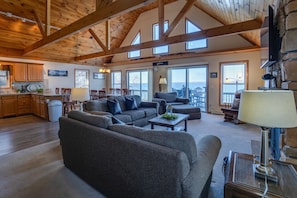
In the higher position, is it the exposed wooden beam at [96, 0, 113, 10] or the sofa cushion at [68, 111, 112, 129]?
the exposed wooden beam at [96, 0, 113, 10]

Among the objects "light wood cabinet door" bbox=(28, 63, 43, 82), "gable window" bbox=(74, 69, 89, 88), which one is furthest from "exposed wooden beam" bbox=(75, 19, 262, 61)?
"gable window" bbox=(74, 69, 89, 88)

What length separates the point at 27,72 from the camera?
7383 millimetres

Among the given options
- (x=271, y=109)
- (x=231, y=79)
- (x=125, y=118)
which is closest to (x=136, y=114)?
(x=125, y=118)

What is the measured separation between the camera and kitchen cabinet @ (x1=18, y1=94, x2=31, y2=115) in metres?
6.71

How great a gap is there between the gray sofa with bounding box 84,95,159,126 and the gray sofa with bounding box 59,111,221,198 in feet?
5.82

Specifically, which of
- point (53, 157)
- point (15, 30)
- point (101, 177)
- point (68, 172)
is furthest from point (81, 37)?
point (101, 177)

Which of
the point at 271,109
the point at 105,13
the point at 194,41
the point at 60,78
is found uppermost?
the point at 194,41

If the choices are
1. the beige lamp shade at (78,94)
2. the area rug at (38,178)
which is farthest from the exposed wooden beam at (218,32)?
Result: the area rug at (38,178)

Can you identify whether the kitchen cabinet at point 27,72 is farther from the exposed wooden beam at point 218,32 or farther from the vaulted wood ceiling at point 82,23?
the exposed wooden beam at point 218,32

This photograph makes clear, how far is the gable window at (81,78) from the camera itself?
9.83 meters

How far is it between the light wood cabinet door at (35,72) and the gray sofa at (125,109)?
16.5 ft

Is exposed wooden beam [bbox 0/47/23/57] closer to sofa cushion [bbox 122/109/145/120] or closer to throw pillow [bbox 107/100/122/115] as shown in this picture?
throw pillow [bbox 107/100/122/115]

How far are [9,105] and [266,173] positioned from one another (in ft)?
26.4

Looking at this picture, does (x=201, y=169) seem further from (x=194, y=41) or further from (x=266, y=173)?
(x=194, y=41)
